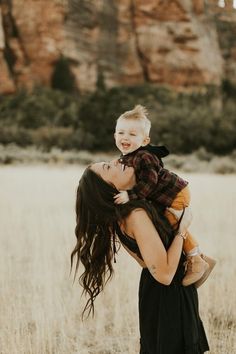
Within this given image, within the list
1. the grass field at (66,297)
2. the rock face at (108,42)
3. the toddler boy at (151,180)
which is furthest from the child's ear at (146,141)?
the rock face at (108,42)

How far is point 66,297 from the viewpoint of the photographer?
399 centimetres

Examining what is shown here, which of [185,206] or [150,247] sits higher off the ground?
[185,206]

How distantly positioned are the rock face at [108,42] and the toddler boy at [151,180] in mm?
34806

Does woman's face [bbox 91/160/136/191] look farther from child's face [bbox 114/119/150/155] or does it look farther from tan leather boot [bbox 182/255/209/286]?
tan leather boot [bbox 182/255/209/286]

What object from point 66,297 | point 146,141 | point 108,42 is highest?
point 108,42

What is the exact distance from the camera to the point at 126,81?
40.3 m

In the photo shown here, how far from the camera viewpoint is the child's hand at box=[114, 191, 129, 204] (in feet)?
6.37

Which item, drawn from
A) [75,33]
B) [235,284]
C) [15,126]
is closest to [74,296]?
[235,284]

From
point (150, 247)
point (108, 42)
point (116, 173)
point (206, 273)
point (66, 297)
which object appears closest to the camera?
point (150, 247)

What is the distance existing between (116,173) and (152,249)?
0.33 m

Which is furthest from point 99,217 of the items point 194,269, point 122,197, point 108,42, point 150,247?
point 108,42

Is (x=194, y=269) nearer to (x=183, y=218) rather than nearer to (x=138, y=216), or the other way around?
(x=183, y=218)

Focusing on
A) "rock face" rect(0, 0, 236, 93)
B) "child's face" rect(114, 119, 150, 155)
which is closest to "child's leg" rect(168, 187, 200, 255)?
"child's face" rect(114, 119, 150, 155)

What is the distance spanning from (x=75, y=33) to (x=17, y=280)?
36.5 metres
